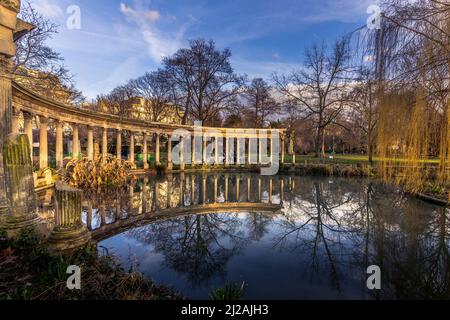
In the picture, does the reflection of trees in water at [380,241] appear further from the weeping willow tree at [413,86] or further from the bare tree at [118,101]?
the bare tree at [118,101]

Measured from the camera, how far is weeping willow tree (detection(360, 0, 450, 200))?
5246mm

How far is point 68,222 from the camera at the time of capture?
4855 mm

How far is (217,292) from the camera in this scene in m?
3.22

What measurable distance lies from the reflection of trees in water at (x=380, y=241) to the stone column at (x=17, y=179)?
6274 mm

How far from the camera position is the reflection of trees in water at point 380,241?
4309 millimetres

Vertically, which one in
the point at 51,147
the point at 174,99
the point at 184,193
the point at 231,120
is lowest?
the point at 184,193

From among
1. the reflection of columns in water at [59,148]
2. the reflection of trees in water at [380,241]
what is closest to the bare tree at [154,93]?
the reflection of columns in water at [59,148]

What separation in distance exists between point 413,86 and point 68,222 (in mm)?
8513

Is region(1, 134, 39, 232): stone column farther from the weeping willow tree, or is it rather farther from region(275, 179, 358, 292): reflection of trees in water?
the weeping willow tree

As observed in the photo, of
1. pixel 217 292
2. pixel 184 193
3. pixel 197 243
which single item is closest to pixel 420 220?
pixel 197 243

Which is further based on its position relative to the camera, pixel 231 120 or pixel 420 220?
pixel 231 120

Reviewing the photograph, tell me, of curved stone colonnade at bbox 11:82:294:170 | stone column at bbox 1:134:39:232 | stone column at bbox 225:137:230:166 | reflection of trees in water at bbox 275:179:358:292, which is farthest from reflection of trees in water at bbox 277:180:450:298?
stone column at bbox 225:137:230:166
